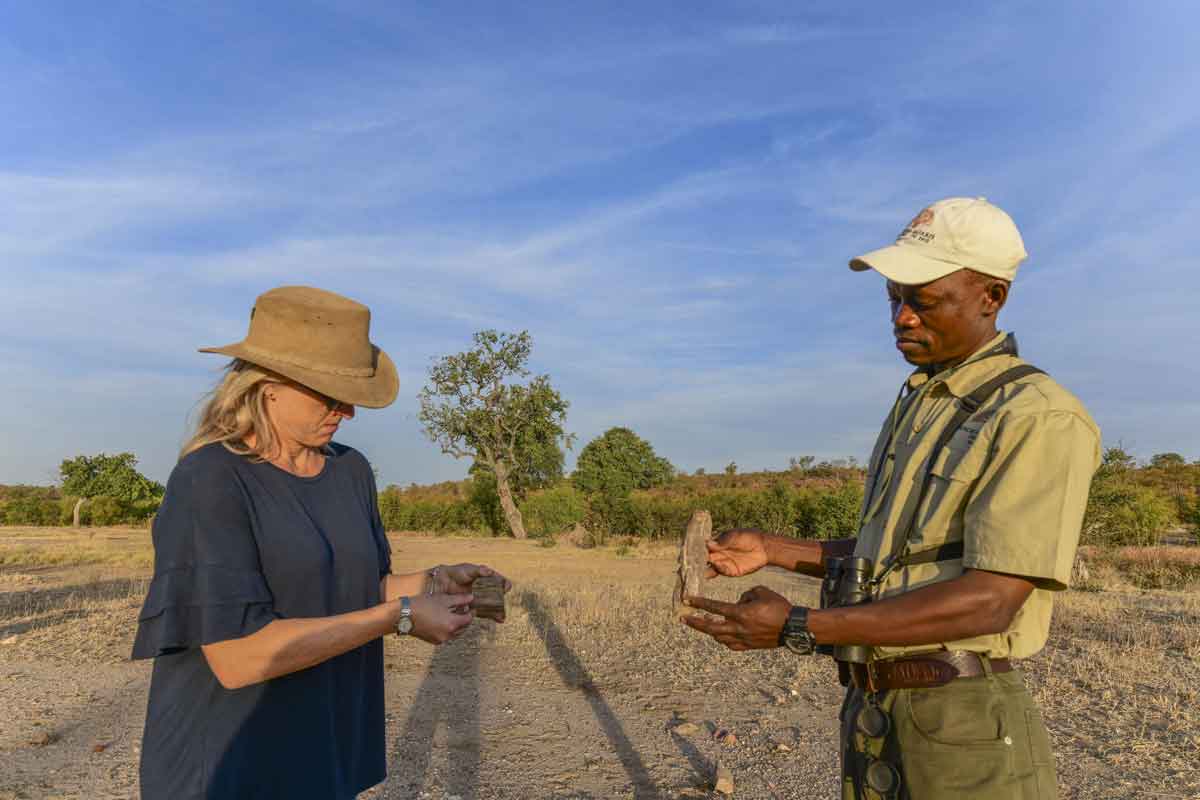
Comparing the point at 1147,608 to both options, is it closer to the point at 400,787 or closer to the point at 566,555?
the point at 400,787

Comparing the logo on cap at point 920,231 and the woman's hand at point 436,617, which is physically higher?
the logo on cap at point 920,231

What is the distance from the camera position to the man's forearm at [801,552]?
110 inches

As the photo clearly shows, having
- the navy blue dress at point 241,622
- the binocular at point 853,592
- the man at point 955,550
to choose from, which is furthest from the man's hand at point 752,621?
the navy blue dress at point 241,622

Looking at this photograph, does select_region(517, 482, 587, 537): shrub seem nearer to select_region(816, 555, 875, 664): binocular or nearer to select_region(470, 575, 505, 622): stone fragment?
select_region(470, 575, 505, 622): stone fragment

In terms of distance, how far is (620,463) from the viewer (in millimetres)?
50719

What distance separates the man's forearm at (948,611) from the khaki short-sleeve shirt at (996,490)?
50 millimetres

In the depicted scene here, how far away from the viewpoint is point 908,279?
2.13 m

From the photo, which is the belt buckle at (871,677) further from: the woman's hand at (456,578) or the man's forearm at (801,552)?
the woman's hand at (456,578)

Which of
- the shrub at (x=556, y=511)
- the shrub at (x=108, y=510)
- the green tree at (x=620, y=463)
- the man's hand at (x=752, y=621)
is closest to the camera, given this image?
the man's hand at (x=752, y=621)

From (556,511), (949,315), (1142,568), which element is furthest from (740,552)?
(556,511)

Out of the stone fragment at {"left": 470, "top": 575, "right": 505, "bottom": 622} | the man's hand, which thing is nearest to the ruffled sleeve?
the stone fragment at {"left": 470, "top": 575, "right": 505, "bottom": 622}

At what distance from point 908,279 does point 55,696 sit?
27.6ft

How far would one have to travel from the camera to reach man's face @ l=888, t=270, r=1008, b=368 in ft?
7.15

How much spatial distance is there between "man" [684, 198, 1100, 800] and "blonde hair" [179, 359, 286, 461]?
51.5 inches
